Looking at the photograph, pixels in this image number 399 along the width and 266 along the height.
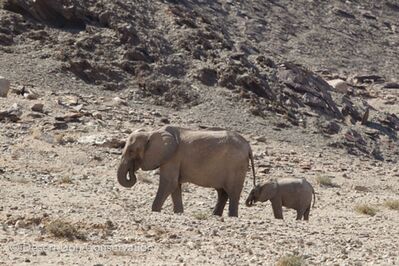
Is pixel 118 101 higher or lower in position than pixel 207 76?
higher

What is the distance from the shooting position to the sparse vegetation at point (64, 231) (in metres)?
10.1

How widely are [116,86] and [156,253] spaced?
842 inches

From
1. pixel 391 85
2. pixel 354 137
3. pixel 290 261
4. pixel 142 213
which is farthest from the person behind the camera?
pixel 391 85

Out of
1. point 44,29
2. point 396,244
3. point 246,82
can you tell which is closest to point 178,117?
point 246,82

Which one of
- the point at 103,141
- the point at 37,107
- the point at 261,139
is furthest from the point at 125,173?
the point at 261,139

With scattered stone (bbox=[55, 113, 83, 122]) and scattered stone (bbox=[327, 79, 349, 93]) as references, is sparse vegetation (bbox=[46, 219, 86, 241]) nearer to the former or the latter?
scattered stone (bbox=[55, 113, 83, 122])

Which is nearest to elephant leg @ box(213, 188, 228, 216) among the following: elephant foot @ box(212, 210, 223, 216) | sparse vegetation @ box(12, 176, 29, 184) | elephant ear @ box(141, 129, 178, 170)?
elephant foot @ box(212, 210, 223, 216)

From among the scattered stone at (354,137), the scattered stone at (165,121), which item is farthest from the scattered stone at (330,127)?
the scattered stone at (165,121)

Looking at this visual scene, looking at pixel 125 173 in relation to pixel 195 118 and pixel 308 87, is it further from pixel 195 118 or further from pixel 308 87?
pixel 308 87

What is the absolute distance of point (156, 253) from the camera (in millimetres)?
9656

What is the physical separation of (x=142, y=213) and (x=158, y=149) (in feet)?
6.30

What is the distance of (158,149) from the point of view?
1377 centimetres

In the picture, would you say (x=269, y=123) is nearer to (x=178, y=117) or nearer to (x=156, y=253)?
(x=178, y=117)

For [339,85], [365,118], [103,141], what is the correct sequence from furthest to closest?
1. [339,85]
2. [365,118]
3. [103,141]
